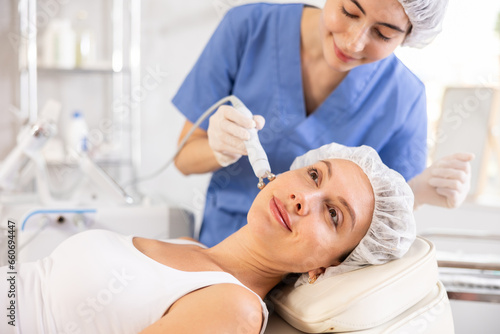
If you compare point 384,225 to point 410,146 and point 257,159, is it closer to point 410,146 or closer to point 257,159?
point 257,159

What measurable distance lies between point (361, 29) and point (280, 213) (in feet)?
1.54

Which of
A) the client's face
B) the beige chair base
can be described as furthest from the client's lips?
the beige chair base

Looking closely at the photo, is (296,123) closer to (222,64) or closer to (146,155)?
(222,64)

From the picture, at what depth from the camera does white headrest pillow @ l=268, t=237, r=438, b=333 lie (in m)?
0.97

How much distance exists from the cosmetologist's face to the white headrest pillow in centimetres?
49

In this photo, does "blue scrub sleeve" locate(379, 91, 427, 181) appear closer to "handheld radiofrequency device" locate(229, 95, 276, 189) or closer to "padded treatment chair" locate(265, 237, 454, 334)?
"padded treatment chair" locate(265, 237, 454, 334)

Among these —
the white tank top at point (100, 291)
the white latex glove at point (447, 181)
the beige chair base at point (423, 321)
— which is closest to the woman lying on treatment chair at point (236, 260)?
the white tank top at point (100, 291)

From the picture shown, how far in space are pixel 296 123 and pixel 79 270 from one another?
28.7 inches

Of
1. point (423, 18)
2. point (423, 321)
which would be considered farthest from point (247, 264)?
point (423, 18)

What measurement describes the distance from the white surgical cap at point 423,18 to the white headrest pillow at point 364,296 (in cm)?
54

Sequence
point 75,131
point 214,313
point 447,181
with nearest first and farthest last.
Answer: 1. point 214,313
2. point 447,181
3. point 75,131

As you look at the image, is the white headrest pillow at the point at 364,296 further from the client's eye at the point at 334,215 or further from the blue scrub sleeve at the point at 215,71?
the blue scrub sleeve at the point at 215,71

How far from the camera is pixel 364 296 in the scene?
0.97 m

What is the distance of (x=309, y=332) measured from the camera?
40.7 inches
